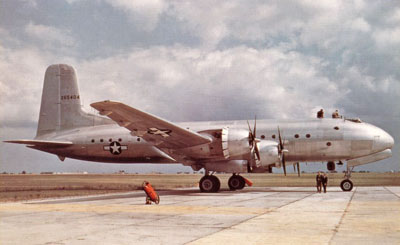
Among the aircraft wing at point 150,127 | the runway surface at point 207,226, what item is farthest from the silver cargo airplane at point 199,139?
the runway surface at point 207,226

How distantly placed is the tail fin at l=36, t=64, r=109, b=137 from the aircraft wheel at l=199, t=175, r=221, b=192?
35.3 feet

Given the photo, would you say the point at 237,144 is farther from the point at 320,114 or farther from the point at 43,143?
the point at 43,143

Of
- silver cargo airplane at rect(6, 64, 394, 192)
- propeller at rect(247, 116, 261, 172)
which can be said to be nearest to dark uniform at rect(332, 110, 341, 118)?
silver cargo airplane at rect(6, 64, 394, 192)

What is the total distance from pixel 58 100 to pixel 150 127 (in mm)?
11901

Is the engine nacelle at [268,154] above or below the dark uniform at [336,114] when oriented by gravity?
below

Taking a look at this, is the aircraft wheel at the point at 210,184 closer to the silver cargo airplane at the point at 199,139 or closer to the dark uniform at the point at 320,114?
the silver cargo airplane at the point at 199,139

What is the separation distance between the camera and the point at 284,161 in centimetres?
2205

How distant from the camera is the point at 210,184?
2167 cm

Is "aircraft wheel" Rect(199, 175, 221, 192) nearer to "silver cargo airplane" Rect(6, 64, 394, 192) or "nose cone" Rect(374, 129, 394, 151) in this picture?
"silver cargo airplane" Rect(6, 64, 394, 192)

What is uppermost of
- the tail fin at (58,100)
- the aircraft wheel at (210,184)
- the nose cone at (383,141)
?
the tail fin at (58,100)

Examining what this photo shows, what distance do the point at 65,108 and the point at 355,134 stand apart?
1925 centimetres

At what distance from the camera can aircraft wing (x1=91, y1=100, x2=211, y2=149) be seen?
17453 mm

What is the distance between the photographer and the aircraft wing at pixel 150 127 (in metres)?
17.5

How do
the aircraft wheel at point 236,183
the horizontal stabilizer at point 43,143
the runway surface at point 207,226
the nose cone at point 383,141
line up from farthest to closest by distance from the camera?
1. the aircraft wheel at point 236,183
2. the horizontal stabilizer at point 43,143
3. the nose cone at point 383,141
4. the runway surface at point 207,226
